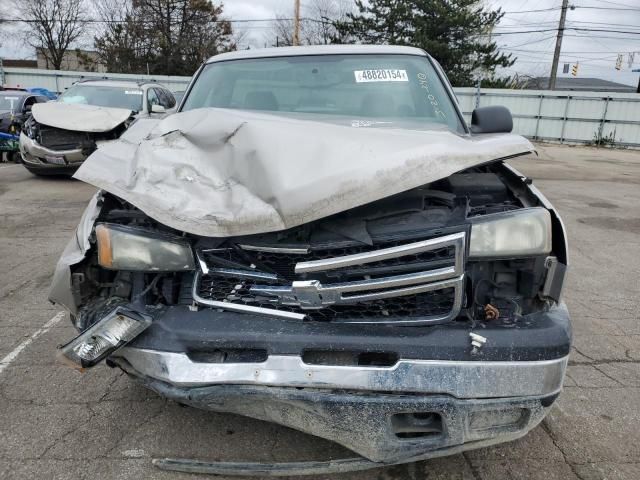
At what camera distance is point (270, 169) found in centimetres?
210

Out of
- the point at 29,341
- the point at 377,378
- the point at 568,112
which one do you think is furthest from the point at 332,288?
the point at 568,112

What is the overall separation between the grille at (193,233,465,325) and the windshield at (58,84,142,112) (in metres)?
8.94

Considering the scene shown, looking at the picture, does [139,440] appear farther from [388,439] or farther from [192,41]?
[192,41]

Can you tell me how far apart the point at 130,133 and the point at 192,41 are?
38.4m

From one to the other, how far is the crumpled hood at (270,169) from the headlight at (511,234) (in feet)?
0.81

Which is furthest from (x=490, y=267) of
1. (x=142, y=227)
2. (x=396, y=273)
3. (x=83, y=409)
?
(x=83, y=409)

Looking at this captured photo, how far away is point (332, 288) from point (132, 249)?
2.76ft

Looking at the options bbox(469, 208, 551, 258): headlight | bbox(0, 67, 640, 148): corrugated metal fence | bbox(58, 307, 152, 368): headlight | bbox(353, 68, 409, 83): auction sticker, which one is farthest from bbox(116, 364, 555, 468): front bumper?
bbox(0, 67, 640, 148): corrugated metal fence

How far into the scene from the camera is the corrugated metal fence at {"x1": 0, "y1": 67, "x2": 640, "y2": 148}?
2159 centimetres

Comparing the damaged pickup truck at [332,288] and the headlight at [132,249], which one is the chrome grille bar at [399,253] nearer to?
the damaged pickup truck at [332,288]

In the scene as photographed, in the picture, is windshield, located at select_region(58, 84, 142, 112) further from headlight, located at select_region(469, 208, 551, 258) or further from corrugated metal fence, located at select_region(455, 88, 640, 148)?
corrugated metal fence, located at select_region(455, 88, 640, 148)

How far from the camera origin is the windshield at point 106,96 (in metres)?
10.1

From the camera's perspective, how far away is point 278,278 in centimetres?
207

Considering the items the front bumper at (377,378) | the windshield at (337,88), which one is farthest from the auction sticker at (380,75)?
the front bumper at (377,378)
